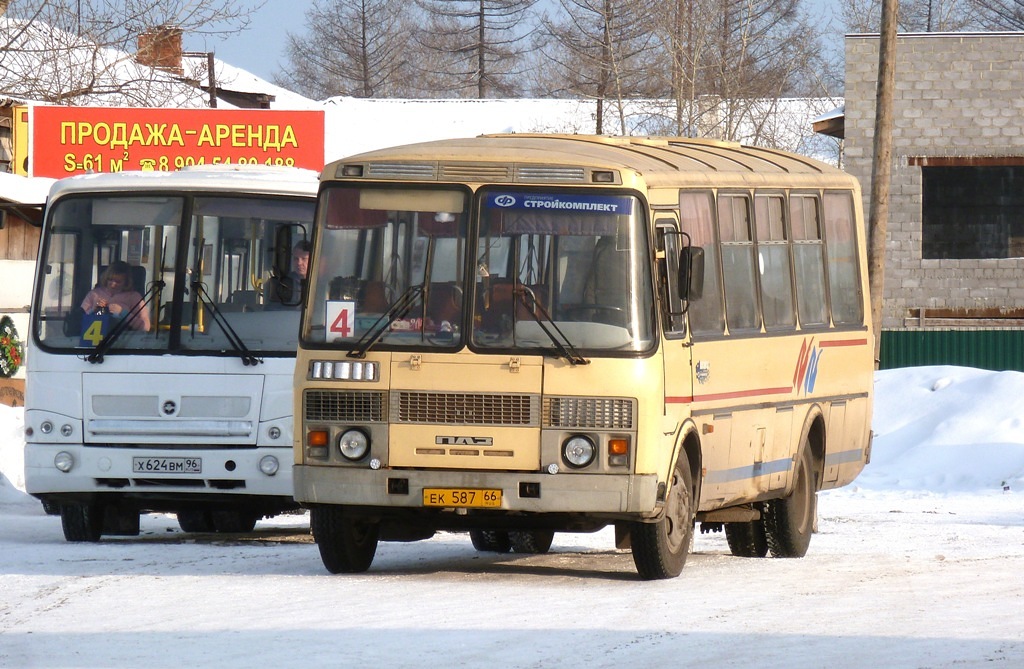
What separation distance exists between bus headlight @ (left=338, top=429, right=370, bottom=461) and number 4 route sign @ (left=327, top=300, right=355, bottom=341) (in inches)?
21.9

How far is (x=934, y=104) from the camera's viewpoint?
1389 inches

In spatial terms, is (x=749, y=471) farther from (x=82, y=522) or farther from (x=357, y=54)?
(x=357, y=54)

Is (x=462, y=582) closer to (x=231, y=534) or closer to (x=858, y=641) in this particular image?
(x=858, y=641)

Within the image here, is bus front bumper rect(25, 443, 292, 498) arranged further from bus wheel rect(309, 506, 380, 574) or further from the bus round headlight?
the bus round headlight

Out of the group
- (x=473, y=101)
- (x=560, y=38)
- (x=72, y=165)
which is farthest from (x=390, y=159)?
(x=473, y=101)

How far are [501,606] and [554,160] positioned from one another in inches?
104

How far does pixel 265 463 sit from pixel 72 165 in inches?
716

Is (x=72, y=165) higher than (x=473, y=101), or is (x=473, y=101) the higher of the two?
(x=473, y=101)

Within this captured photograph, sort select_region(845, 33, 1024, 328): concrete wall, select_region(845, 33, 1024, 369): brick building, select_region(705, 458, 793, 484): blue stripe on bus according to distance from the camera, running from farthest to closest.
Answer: select_region(845, 33, 1024, 328): concrete wall → select_region(845, 33, 1024, 369): brick building → select_region(705, 458, 793, 484): blue stripe on bus

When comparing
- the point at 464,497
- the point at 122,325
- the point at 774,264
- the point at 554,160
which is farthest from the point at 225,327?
the point at 774,264

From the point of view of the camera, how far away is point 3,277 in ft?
106

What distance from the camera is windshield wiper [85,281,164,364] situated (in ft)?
46.2

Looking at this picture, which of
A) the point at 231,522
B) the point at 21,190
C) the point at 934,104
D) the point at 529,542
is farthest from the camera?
the point at 934,104

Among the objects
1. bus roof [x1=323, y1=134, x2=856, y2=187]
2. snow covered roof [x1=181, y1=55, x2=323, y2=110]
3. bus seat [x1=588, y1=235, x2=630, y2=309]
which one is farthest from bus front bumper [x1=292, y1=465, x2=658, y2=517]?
snow covered roof [x1=181, y1=55, x2=323, y2=110]
